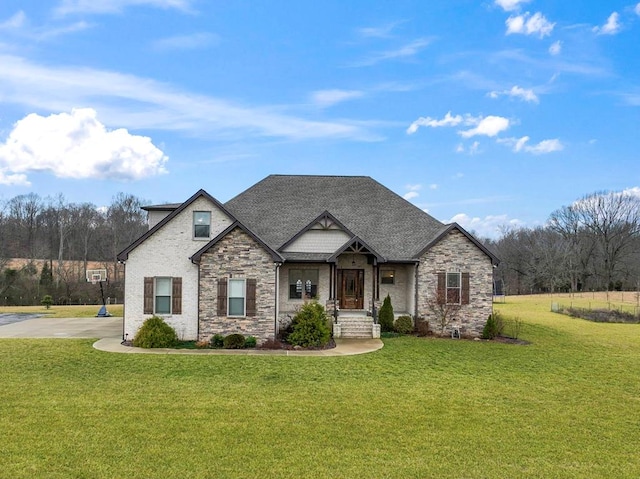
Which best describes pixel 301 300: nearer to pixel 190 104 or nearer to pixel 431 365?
pixel 431 365

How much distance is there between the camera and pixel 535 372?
13992 millimetres

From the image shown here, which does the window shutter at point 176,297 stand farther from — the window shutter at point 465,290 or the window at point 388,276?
the window shutter at point 465,290

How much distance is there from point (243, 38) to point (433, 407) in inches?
701

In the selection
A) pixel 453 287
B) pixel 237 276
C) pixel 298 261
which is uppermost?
pixel 298 261

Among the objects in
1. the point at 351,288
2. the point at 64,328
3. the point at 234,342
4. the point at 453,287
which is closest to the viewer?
the point at 234,342

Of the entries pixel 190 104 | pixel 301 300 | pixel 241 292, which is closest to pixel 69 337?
pixel 241 292

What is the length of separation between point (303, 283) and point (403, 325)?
211 inches

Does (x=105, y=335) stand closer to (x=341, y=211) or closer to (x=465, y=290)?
(x=341, y=211)

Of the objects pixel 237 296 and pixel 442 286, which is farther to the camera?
pixel 442 286

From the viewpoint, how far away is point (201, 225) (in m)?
18.4

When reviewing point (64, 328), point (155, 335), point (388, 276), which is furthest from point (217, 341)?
point (64, 328)

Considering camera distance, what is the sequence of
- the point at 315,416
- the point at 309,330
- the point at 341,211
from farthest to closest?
the point at 341,211 → the point at 309,330 → the point at 315,416

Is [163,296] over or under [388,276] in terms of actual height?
under

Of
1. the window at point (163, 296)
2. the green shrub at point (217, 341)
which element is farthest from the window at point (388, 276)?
the window at point (163, 296)
